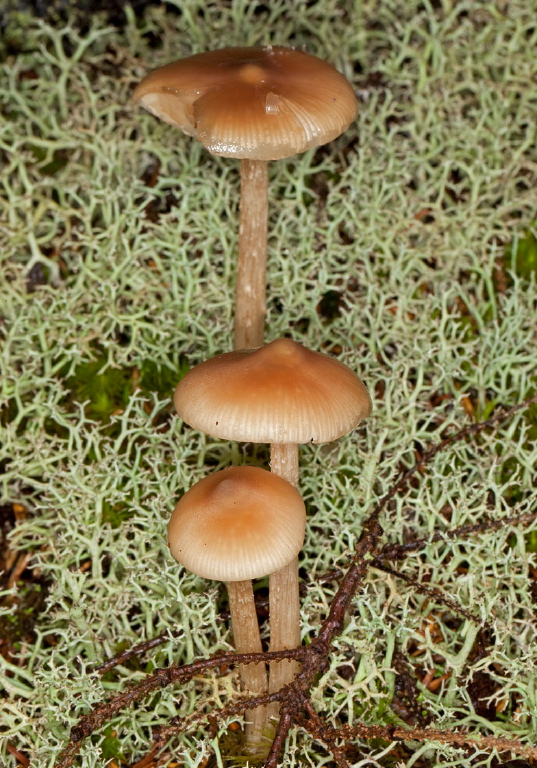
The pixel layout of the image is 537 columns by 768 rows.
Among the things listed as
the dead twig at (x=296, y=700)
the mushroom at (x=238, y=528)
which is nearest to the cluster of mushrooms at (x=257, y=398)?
the mushroom at (x=238, y=528)

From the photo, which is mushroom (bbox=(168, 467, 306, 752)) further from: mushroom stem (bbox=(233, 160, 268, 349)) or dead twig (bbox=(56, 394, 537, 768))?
mushroom stem (bbox=(233, 160, 268, 349))

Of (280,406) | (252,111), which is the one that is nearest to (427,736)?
(280,406)

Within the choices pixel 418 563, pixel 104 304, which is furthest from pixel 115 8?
pixel 418 563

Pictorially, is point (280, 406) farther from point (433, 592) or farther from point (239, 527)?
point (433, 592)

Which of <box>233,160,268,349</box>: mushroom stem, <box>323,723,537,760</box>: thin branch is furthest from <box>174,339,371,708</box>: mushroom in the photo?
<box>233,160,268,349</box>: mushroom stem

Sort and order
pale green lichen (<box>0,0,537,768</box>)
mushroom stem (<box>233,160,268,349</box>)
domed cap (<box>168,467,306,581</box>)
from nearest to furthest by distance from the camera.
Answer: domed cap (<box>168,467,306,581</box>)
pale green lichen (<box>0,0,537,768</box>)
mushroom stem (<box>233,160,268,349</box>)

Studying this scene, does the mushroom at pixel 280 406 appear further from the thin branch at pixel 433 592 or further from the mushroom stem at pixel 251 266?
the mushroom stem at pixel 251 266

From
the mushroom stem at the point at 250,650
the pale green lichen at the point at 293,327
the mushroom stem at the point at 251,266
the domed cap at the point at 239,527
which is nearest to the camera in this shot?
the domed cap at the point at 239,527
